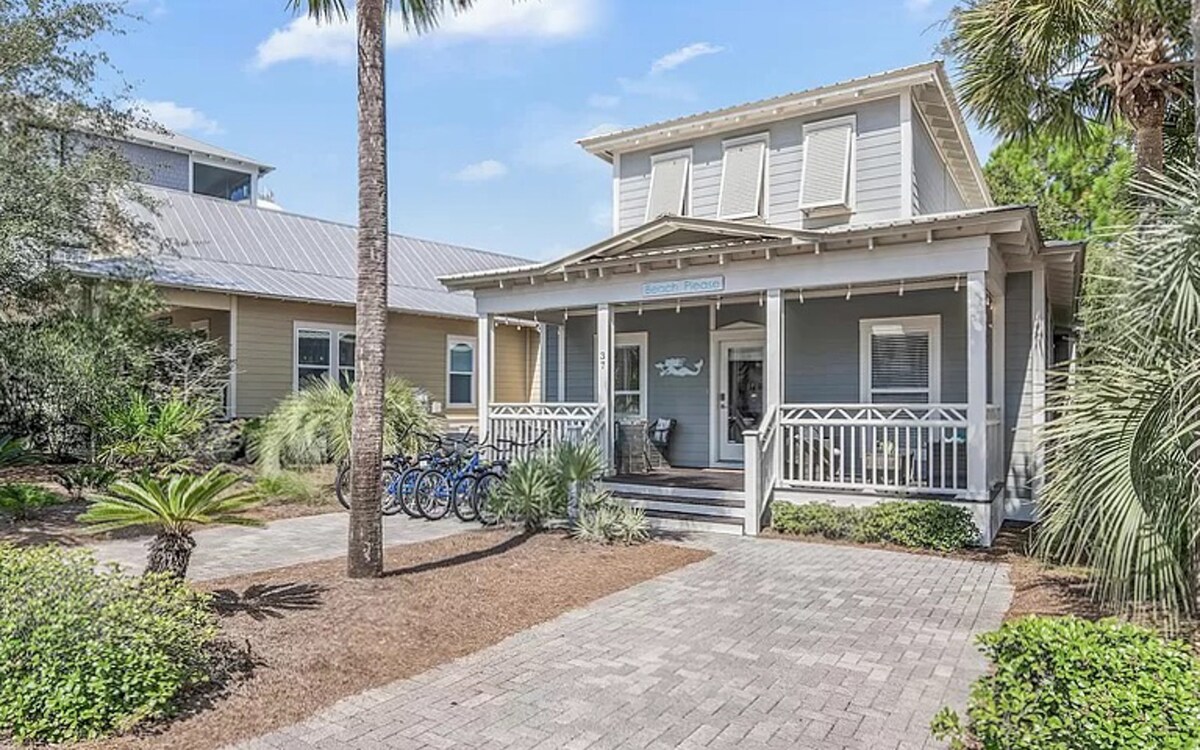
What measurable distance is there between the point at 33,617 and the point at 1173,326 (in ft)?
21.6

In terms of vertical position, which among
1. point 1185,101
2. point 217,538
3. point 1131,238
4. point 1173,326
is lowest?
point 217,538

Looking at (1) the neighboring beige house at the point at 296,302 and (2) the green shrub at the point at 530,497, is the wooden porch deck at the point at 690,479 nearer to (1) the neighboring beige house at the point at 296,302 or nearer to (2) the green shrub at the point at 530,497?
(2) the green shrub at the point at 530,497

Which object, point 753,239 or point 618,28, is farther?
point 618,28

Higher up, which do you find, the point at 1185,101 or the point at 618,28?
the point at 618,28

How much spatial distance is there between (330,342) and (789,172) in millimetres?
10688

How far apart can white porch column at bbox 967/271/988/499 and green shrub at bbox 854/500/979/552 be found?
0.28 meters

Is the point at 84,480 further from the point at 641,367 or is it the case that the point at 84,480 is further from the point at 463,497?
the point at 641,367

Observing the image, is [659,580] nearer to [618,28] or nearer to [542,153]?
[618,28]

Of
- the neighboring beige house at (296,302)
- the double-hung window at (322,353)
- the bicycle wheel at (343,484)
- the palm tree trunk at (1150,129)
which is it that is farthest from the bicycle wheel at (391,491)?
the palm tree trunk at (1150,129)

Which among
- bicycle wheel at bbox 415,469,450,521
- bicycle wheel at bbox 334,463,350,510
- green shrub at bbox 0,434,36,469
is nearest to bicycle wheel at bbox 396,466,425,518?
bicycle wheel at bbox 415,469,450,521

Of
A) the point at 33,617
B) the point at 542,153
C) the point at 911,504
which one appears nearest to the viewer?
the point at 33,617

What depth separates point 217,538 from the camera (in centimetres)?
974

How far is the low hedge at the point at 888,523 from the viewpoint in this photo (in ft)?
29.7

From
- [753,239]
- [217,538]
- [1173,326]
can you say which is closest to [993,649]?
[1173,326]
